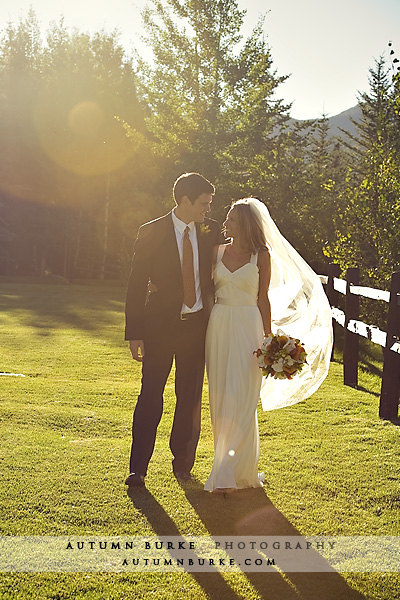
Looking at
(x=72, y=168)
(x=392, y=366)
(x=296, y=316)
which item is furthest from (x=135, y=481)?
(x=72, y=168)

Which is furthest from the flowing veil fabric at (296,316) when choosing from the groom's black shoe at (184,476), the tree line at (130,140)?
the tree line at (130,140)

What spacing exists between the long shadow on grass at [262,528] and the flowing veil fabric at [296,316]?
0.99 meters

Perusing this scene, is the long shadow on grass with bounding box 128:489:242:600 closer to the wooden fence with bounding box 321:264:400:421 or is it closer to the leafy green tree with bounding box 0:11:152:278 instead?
the wooden fence with bounding box 321:264:400:421

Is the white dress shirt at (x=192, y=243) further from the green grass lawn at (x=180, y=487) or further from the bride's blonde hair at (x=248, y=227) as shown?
the green grass lawn at (x=180, y=487)

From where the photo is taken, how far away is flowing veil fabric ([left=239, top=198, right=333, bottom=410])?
6070 mm

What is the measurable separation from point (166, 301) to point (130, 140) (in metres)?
25.6

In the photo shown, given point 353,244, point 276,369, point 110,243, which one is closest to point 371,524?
point 276,369

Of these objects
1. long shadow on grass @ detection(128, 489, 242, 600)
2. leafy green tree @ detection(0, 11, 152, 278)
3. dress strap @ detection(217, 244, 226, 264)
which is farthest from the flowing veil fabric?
leafy green tree @ detection(0, 11, 152, 278)

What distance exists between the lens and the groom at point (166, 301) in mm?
5367

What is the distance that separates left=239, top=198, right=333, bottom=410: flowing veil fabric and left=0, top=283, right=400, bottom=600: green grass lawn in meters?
0.59

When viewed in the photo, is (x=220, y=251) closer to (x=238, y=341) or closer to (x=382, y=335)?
(x=238, y=341)

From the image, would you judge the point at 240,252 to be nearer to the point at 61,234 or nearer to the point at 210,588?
the point at 210,588

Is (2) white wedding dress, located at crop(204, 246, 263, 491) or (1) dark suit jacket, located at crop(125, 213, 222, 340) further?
(1) dark suit jacket, located at crop(125, 213, 222, 340)

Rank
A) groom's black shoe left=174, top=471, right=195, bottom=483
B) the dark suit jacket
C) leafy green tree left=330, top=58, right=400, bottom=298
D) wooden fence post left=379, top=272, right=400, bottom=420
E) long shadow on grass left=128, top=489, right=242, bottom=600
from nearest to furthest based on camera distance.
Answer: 1. long shadow on grass left=128, top=489, right=242, bottom=600
2. the dark suit jacket
3. groom's black shoe left=174, top=471, right=195, bottom=483
4. wooden fence post left=379, top=272, right=400, bottom=420
5. leafy green tree left=330, top=58, right=400, bottom=298
